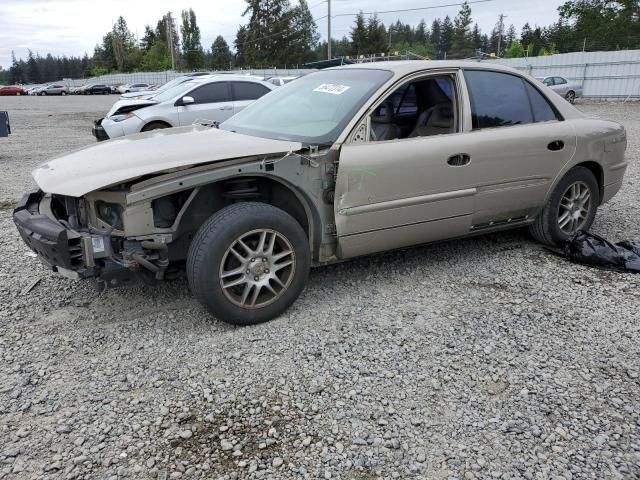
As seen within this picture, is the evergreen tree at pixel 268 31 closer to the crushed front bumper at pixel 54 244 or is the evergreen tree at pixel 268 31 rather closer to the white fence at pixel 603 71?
the white fence at pixel 603 71

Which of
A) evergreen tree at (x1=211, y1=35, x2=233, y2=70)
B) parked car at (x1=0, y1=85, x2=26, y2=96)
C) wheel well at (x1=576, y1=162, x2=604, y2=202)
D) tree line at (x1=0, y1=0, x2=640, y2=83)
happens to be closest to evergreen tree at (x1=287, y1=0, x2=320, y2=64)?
tree line at (x1=0, y1=0, x2=640, y2=83)

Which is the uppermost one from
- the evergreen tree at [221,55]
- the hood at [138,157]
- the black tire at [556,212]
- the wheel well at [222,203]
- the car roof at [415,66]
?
the evergreen tree at [221,55]

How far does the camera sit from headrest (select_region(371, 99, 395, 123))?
158 inches

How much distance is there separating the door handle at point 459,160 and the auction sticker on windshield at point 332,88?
0.92 metres

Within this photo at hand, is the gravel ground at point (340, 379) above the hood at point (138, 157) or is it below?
below

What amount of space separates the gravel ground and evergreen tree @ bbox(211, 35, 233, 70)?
303ft

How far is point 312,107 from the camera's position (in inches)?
159

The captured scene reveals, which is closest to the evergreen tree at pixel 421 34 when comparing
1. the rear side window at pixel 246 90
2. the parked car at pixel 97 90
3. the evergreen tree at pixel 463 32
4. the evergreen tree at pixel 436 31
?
the evergreen tree at pixel 436 31

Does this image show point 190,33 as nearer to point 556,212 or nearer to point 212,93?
point 212,93

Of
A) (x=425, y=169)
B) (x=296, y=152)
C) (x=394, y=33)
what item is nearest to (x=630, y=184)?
(x=425, y=169)

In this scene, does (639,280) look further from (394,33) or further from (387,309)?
(394,33)

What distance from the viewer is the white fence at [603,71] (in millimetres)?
26281

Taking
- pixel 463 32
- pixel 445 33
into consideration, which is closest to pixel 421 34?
pixel 445 33

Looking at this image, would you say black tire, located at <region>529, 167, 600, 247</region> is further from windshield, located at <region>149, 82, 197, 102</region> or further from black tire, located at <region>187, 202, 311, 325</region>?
windshield, located at <region>149, 82, 197, 102</region>
